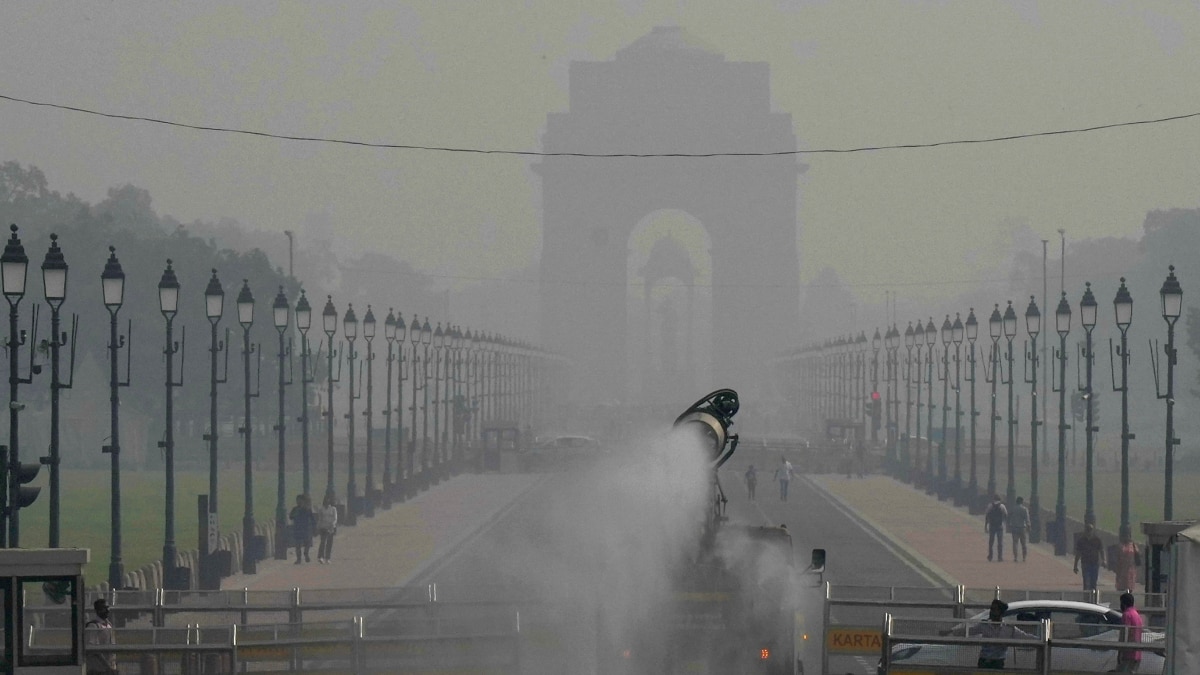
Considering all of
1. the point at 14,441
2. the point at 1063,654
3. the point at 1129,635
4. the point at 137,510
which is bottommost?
the point at 137,510

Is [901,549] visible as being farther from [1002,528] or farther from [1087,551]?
[1087,551]

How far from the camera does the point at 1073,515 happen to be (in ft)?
202

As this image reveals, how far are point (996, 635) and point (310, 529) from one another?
2678 centimetres

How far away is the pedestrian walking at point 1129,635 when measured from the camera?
66.9 feet

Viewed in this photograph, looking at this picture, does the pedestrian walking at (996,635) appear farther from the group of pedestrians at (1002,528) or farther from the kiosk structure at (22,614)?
the group of pedestrians at (1002,528)

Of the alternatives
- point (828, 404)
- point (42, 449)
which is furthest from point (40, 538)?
point (828, 404)

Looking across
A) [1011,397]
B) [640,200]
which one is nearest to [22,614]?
[1011,397]

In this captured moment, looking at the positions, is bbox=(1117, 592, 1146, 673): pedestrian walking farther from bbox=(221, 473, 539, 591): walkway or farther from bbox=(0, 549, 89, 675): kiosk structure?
bbox=(221, 473, 539, 591): walkway

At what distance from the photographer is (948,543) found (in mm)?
49906

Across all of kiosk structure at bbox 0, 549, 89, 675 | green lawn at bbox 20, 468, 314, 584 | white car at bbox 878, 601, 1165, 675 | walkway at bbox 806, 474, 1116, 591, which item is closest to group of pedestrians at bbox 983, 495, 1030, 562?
walkway at bbox 806, 474, 1116, 591

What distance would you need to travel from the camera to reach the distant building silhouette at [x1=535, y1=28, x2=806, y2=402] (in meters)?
191

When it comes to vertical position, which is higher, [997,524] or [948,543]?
[997,524]

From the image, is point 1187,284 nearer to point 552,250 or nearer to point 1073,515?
point 552,250

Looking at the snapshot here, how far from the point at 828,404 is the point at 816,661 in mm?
106978
